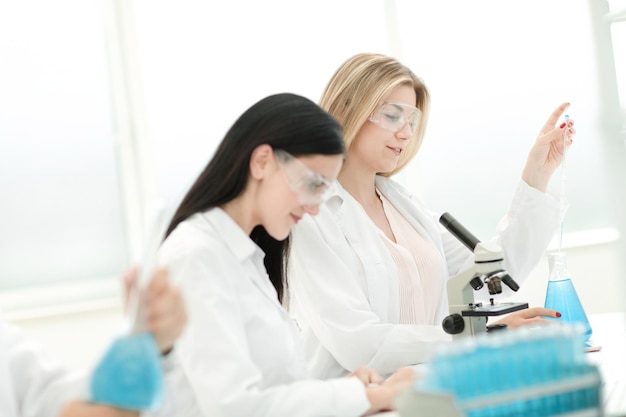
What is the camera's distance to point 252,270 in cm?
186

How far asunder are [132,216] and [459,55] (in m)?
2.27

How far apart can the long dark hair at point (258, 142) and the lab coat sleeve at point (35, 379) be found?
1.54 feet

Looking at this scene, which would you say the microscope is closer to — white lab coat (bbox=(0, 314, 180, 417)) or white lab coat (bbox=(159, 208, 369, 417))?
white lab coat (bbox=(159, 208, 369, 417))

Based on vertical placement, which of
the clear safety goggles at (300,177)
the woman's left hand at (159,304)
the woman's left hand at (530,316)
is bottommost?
the woman's left hand at (530,316)

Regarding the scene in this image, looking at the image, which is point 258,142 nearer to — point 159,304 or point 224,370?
point 224,370

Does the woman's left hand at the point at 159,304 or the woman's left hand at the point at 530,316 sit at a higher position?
the woman's left hand at the point at 159,304

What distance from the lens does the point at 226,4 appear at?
477cm

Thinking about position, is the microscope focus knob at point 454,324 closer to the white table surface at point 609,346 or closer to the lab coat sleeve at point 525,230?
the white table surface at point 609,346

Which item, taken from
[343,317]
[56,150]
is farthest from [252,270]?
[56,150]

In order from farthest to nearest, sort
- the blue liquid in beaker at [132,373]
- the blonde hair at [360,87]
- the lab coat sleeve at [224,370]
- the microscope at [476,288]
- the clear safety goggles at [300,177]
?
1. the blonde hair at [360,87]
2. the microscope at [476,288]
3. the clear safety goggles at [300,177]
4. the lab coat sleeve at [224,370]
5. the blue liquid in beaker at [132,373]

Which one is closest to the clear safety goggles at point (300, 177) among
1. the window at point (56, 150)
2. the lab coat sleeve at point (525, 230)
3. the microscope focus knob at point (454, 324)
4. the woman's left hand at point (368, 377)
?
the woman's left hand at point (368, 377)

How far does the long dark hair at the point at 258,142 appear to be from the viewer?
181cm

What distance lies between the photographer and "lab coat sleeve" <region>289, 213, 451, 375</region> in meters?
2.24

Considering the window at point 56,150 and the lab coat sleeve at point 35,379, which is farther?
the window at point 56,150
